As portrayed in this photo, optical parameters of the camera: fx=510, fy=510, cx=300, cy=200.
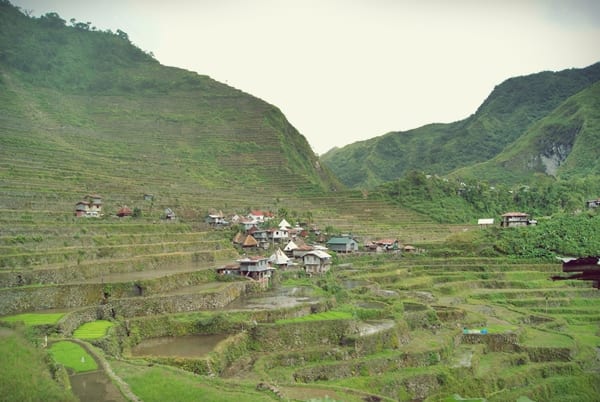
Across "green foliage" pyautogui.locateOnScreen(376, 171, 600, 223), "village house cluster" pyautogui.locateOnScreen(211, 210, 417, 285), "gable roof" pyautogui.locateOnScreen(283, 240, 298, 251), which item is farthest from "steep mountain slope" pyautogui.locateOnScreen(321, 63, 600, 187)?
"gable roof" pyautogui.locateOnScreen(283, 240, 298, 251)

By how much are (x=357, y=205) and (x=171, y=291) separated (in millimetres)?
39564

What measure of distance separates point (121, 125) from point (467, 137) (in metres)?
90.2

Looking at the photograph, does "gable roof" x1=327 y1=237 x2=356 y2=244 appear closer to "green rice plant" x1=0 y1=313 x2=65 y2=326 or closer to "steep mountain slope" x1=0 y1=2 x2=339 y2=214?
"steep mountain slope" x1=0 y1=2 x2=339 y2=214

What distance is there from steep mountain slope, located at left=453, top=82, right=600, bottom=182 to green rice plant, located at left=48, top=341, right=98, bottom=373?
3385 inches

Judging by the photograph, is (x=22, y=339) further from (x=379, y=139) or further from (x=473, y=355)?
(x=379, y=139)

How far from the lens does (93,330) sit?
18.2 metres

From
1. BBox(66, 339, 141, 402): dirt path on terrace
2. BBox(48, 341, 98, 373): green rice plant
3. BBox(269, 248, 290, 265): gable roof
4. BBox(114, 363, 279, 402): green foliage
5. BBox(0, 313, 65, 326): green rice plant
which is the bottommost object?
BBox(114, 363, 279, 402): green foliage

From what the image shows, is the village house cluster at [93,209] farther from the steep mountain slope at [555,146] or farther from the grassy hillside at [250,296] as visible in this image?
the steep mountain slope at [555,146]

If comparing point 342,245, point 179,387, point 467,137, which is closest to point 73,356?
point 179,387

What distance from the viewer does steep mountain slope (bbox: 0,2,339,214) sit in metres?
46.2

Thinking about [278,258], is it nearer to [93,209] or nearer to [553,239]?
[93,209]

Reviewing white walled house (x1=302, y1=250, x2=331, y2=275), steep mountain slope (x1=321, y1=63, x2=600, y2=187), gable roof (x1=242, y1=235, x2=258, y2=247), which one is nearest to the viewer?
white walled house (x1=302, y1=250, x2=331, y2=275)

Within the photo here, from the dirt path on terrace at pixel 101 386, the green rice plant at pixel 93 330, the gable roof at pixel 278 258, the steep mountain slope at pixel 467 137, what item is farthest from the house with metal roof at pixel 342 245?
the steep mountain slope at pixel 467 137

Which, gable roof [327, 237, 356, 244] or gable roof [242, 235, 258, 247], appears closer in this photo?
gable roof [242, 235, 258, 247]
